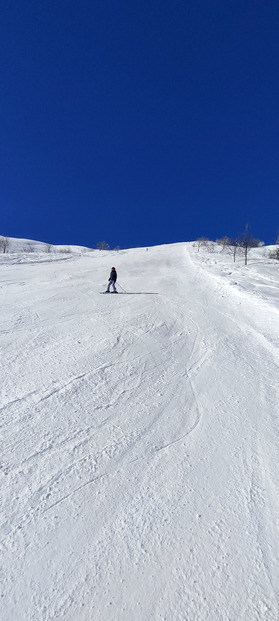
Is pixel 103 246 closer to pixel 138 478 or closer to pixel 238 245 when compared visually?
pixel 238 245

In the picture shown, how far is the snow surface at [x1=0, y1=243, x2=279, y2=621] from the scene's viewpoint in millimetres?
2420

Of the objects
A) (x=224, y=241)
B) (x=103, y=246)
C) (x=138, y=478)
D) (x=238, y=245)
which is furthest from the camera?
(x=103, y=246)

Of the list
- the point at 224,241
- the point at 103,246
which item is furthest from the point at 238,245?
the point at 103,246

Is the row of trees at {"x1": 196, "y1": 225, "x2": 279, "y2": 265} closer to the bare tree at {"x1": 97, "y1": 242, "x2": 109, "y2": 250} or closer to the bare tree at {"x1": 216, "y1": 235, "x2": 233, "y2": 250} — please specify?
the bare tree at {"x1": 216, "y1": 235, "x2": 233, "y2": 250}

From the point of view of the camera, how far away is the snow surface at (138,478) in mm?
2420

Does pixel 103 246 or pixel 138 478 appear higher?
pixel 103 246

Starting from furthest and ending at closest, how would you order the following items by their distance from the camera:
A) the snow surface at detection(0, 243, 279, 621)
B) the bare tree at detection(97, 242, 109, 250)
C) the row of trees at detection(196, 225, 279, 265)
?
the bare tree at detection(97, 242, 109, 250), the row of trees at detection(196, 225, 279, 265), the snow surface at detection(0, 243, 279, 621)

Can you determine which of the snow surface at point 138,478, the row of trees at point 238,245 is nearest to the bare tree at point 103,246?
the row of trees at point 238,245

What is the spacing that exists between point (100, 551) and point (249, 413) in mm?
3172

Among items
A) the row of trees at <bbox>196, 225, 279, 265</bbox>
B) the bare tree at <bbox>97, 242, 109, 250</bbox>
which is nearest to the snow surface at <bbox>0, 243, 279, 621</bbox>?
the row of trees at <bbox>196, 225, 279, 265</bbox>

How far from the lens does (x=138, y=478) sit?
3463 mm

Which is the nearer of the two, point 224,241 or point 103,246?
point 224,241

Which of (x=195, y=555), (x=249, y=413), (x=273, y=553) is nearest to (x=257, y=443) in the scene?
(x=249, y=413)

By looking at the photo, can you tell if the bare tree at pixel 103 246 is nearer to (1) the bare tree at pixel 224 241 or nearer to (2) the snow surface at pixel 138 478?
(1) the bare tree at pixel 224 241
